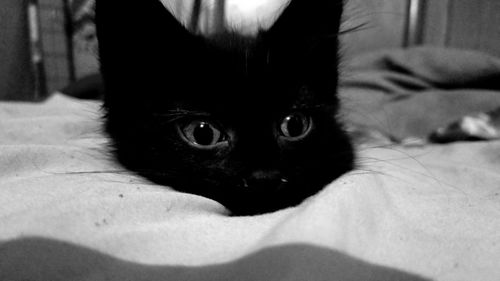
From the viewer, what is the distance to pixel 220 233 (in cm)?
62

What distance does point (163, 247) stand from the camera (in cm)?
58

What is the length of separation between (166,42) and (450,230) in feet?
2.27

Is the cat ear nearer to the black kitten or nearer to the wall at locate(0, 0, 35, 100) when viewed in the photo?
the black kitten

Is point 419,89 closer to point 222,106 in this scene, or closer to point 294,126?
point 294,126

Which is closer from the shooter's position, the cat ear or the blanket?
the blanket

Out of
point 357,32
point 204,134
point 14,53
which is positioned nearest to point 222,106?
point 204,134

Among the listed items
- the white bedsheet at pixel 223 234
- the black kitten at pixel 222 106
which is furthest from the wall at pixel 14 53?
the white bedsheet at pixel 223 234

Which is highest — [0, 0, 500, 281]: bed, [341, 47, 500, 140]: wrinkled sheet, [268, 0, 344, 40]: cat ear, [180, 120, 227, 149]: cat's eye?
[268, 0, 344, 40]: cat ear

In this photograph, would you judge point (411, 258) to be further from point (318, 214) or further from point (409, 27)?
point (409, 27)

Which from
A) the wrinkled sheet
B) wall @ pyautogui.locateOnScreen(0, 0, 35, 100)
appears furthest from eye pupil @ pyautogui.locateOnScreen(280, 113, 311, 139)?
wall @ pyautogui.locateOnScreen(0, 0, 35, 100)

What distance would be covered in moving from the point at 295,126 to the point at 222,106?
192 mm

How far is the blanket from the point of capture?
0.55m

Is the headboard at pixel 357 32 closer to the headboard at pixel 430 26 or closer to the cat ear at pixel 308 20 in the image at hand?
the headboard at pixel 430 26

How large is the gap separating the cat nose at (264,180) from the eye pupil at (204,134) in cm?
15
